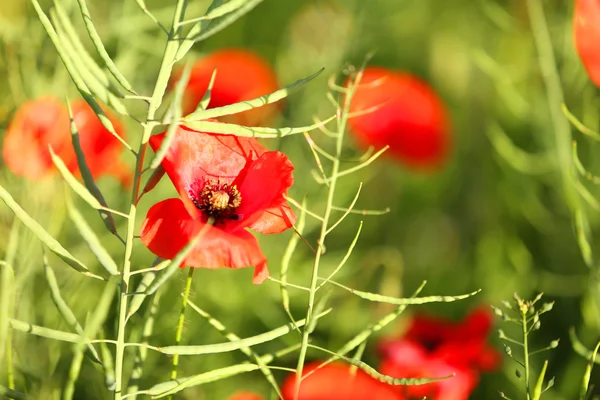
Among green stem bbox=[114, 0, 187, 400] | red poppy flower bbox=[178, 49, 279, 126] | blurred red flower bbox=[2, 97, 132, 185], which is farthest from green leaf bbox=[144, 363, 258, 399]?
red poppy flower bbox=[178, 49, 279, 126]

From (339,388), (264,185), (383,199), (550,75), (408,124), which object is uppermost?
(264,185)

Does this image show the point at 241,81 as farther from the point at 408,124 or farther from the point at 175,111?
the point at 175,111

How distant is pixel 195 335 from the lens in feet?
3.12

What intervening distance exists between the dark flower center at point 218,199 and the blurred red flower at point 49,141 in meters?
0.30

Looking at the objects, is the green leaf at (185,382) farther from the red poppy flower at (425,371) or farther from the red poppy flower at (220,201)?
the red poppy flower at (425,371)

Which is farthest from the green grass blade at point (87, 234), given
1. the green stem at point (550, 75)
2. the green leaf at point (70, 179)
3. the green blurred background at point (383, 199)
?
the green stem at point (550, 75)

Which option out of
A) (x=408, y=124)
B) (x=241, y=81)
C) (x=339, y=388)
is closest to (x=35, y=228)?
(x=339, y=388)

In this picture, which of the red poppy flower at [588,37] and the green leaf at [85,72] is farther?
the red poppy flower at [588,37]

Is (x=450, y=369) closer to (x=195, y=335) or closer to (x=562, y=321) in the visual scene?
(x=195, y=335)

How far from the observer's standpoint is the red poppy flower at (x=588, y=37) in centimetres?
64

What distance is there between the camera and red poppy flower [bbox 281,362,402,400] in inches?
24.3

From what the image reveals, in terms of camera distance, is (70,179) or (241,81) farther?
(241,81)

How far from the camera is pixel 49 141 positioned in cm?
81

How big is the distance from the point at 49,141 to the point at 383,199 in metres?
0.90
